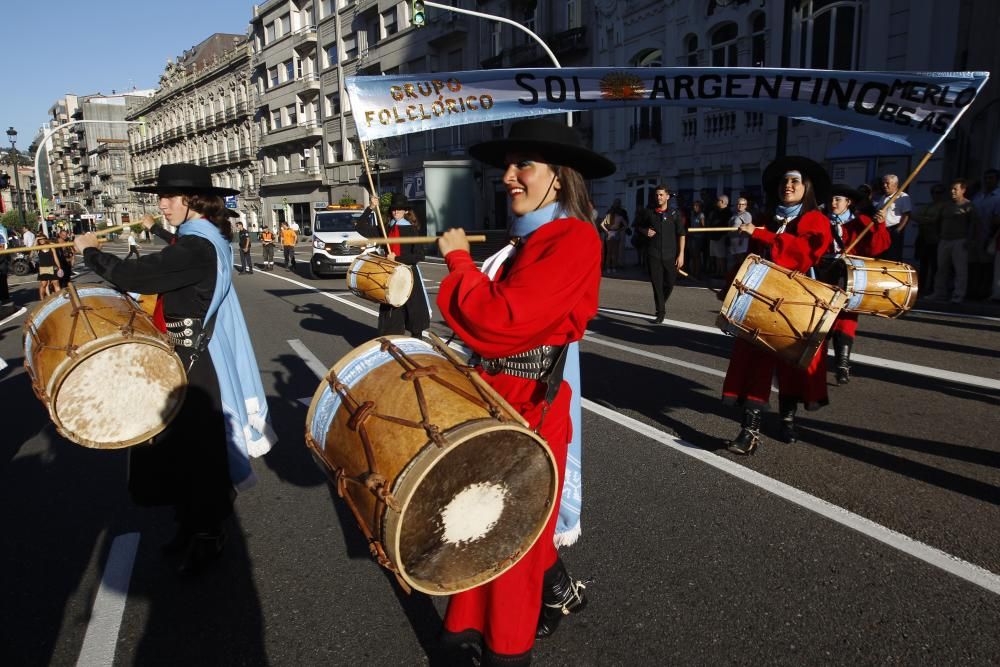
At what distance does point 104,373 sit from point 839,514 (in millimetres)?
3741

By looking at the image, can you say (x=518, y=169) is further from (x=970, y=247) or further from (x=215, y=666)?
(x=970, y=247)

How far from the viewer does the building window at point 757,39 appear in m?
18.8

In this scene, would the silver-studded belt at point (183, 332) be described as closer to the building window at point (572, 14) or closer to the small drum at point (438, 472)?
the small drum at point (438, 472)

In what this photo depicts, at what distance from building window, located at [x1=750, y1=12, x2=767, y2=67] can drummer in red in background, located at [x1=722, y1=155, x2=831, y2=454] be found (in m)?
16.7

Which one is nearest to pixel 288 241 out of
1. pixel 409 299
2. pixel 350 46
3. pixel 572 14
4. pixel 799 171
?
pixel 572 14

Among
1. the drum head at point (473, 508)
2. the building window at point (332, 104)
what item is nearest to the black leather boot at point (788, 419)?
the drum head at point (473, 508)

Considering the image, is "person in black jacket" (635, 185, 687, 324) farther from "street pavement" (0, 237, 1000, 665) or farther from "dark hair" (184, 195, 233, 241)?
"dark hair" (184, 195, 233, 241)

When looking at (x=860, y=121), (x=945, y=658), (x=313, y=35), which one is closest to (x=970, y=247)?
(x=860, y=121)

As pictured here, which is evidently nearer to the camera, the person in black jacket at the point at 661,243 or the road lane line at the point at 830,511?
the road lane line at the point at 830,511

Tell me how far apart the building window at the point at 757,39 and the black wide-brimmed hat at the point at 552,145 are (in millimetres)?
19371

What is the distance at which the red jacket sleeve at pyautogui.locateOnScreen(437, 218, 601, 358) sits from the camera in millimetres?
1887

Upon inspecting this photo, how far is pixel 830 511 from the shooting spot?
3543 millimetres

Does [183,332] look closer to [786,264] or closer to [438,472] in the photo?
[438,472]

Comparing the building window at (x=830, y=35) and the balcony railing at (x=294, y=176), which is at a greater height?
the building window at (x=830, y=35)
